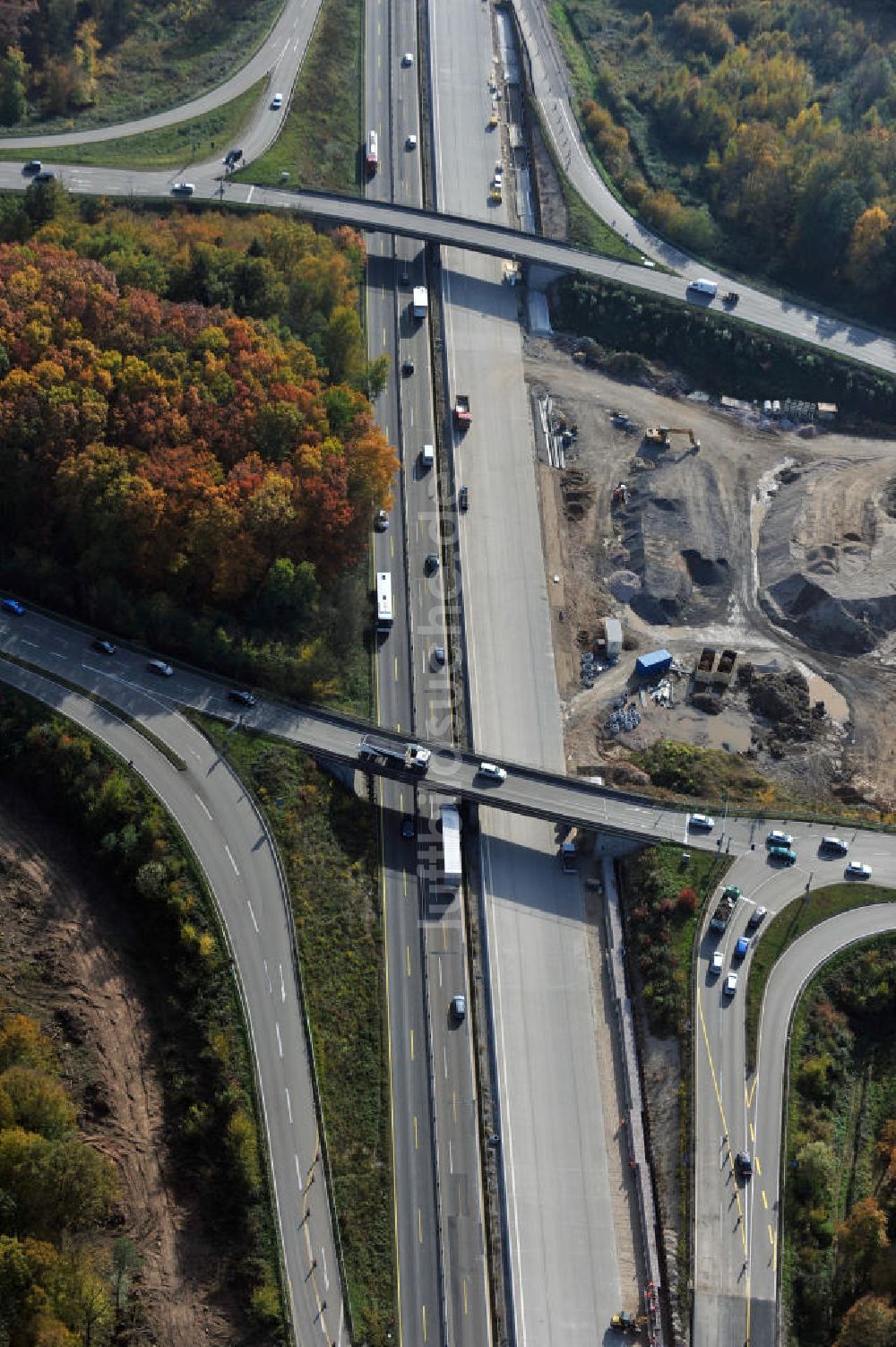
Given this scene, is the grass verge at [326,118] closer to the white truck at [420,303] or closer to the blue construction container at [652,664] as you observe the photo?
the white truck at [420,303]

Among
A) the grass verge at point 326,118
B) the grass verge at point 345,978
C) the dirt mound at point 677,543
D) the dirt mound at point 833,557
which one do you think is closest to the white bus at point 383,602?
the grass verge at point 345,978

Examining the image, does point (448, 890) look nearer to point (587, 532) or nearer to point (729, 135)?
point (587, 532)

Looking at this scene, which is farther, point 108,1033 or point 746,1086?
point 108,1033

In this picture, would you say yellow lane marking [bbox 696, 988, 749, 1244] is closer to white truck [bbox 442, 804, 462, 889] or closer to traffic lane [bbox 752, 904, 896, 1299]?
traffic lane [bbox 752, 904, 896, 1299]

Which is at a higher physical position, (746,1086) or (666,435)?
(666,435)

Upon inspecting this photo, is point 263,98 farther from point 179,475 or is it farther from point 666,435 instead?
point 179,475

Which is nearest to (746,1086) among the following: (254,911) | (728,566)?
(254,911)

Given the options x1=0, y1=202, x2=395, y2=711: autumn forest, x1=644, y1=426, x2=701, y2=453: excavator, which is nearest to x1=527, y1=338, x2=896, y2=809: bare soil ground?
x1=644, y1=426, x2=701, y2=453: excavator

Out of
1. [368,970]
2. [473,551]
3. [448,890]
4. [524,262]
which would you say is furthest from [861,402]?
[368,970]
